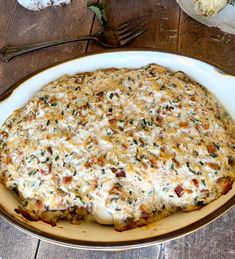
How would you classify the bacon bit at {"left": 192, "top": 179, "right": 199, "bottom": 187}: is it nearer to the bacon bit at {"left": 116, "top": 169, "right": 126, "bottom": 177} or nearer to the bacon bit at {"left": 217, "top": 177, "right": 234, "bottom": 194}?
the bacon bit at {"left": 217, "top": 177, "right": 234, "bottom": 194}

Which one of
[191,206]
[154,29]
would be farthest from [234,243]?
[154,29]

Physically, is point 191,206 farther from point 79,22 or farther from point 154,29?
point 79,22

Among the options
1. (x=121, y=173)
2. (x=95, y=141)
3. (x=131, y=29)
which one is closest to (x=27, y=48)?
(x=131, y=29)

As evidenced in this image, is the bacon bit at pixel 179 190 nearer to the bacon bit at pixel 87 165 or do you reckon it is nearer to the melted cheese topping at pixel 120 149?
the melted cheese topping at pixel 120 149

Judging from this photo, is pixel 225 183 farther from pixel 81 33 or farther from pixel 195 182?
pixel 81 33

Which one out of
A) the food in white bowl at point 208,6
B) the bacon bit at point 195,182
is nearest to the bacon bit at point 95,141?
the bacon bit at point 195,182

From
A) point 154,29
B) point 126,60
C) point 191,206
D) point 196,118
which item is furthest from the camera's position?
point 154,29
